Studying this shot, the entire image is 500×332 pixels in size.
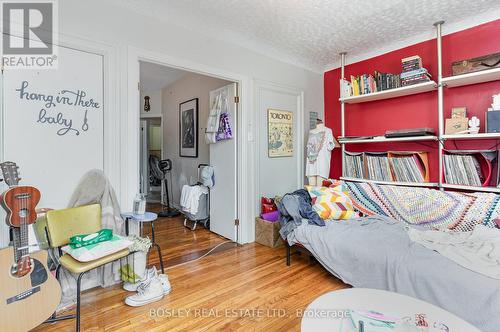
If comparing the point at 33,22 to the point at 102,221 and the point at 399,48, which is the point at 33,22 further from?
the point at 399,48

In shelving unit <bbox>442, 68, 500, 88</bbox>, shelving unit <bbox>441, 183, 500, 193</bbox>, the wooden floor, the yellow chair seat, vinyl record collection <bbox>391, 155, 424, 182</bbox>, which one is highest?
shelving unit <bbox>442, 68, 500, 88</bbox>

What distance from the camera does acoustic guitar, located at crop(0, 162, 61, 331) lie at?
53.7 inches

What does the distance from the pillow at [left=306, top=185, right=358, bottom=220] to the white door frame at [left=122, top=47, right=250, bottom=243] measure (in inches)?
31.2

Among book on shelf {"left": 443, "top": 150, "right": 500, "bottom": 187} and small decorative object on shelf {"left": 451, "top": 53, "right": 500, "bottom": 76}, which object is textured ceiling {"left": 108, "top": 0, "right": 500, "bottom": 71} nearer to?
small decorative object on shelf {"left": 451, "top": 53, "right": 500, "bottom": 76}

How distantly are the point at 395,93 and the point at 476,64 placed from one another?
734 mm

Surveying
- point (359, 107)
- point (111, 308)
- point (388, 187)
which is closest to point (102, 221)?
point (111, 308)

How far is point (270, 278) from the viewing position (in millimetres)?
2303

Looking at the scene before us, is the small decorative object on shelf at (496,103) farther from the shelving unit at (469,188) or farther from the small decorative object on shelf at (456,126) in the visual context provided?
the shelving unit at (469,188)

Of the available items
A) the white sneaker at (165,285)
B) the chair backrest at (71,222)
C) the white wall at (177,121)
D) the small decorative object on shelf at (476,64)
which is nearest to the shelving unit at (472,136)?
the small decorative object on shelf at (476,64)

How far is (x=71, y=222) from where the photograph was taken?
1871mm

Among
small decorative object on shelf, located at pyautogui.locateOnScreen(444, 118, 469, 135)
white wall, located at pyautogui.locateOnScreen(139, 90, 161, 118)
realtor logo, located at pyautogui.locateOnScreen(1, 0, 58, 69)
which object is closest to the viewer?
realtor logo, located at pyautogui.locateOnScreen(1, 0, 58, 69)

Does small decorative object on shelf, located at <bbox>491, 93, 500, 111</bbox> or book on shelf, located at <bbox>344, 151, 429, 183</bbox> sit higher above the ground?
small decorative object on shelf, located at <bbox>491, 93, 500, 111</bbox>

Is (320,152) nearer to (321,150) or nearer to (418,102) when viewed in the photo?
(321,150)

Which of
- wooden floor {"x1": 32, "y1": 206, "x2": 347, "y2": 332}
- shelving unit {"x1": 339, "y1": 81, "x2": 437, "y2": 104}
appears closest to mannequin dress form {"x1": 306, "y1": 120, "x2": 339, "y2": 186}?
shelving unit {"x1": 339, "y1": 81, "x2": 437, "y2": 104}
